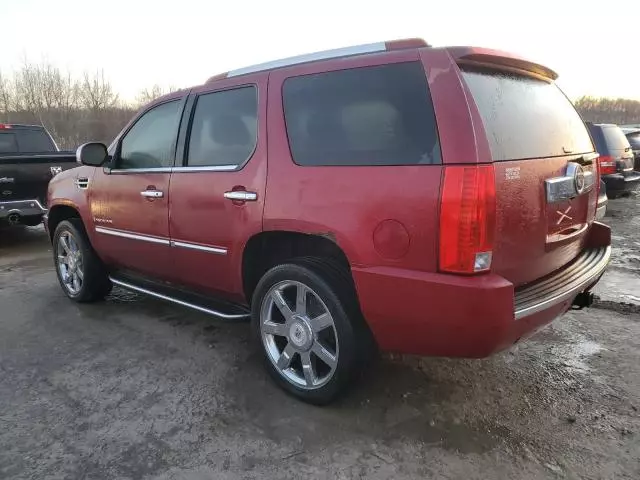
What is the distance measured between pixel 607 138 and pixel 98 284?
8.84 meters

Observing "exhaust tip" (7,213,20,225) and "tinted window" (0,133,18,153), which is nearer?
"exhaust tip" (7,213,20,225)

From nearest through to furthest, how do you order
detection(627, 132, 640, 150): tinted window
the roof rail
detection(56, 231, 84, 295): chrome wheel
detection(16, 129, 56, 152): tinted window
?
the roof rail → detection(56, 231, 84, 295): chrome wheel → detection(16, 129, 56, 152): tinted window → detection(627, 132, 640, 150): tinted window

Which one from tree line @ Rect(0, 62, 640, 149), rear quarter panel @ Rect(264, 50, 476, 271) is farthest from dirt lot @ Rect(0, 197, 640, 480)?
tree line @ Rect(0, 62, 640, 149)

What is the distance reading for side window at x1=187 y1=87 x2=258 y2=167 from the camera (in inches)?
124

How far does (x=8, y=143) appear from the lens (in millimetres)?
8625

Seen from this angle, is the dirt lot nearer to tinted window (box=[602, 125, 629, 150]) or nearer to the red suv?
the red suv

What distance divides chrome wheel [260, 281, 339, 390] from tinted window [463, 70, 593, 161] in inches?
49.2

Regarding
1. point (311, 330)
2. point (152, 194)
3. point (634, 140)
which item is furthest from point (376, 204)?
point (634, 140)

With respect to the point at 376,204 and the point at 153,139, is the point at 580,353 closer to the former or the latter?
the point at 376,204

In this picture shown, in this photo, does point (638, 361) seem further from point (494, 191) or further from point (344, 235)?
point (344, 235)

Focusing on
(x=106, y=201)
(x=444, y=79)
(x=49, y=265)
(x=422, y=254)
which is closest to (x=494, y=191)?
(x=422, y=254)

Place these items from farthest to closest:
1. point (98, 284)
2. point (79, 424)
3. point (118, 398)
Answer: point (98, 284), point (118, 398), point (79, 424)

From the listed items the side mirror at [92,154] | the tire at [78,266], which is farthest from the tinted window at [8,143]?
the side mirror at [92,154]

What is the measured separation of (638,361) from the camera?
133 inches
